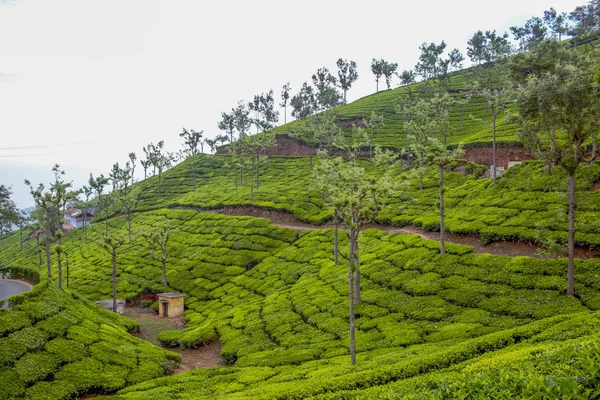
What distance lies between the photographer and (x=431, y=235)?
35.0m

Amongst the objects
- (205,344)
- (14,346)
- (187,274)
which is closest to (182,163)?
(187,274)

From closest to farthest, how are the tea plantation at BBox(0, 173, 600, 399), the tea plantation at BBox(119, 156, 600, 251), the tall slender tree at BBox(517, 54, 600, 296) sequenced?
the tea plantation at BBox(0, 173, 600, 399)
the tall slender tree at BBox(517, 54, 600, 296)
the tea plantation at BBox(119, 156, 600, 251)

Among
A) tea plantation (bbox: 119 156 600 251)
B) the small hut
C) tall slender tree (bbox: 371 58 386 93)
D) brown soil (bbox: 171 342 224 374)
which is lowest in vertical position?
brown soil (bbox: 171 342 224 374)

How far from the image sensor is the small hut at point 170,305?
37969 mm

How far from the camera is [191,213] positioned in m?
65.2

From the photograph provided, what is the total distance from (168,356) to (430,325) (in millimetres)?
15680

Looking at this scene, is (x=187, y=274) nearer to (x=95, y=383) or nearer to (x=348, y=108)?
(x=95, y=383)

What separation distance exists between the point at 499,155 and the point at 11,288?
51.3m

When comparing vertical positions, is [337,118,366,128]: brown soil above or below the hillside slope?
above

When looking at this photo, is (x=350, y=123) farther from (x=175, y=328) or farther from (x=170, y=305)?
(x=175, y=328)

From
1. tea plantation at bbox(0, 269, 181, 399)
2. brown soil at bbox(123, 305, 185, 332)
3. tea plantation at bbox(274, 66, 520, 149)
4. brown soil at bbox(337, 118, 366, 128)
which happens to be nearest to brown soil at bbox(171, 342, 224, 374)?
tea plantation at bbox(0, 269, 181, 399)

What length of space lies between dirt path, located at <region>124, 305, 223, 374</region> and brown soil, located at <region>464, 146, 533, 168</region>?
36.2 meters

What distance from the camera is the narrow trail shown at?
26516mm

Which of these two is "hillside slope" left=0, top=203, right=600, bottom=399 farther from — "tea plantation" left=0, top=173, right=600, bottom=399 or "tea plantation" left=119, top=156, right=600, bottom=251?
"tea plantation" left=119, top=156, right=600, bottom=251
